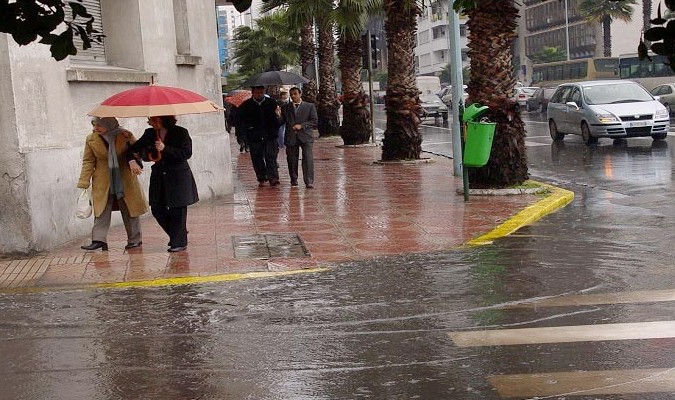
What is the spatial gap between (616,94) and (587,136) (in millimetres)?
1350

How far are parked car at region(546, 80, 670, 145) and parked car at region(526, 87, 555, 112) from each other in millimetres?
24533

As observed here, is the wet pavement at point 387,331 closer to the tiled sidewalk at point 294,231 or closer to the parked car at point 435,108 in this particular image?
the tiled sidewalk at point 294,231

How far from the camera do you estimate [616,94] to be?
26.1 meters

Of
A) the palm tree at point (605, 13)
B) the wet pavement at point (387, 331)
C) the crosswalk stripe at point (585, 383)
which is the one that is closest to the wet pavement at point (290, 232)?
the wet pavement at point (387, 331)

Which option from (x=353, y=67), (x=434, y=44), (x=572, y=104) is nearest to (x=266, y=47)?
(x=353, y=67)

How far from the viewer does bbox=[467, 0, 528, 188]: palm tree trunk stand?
1560cm

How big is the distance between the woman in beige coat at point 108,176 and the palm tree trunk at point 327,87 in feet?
79.1

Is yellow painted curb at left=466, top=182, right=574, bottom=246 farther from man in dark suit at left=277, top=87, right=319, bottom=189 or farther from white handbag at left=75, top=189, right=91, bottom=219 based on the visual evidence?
white handbag at left=75, top=189, right=91, bottom=219

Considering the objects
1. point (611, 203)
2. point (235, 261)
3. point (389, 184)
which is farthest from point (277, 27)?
point (235, 261)

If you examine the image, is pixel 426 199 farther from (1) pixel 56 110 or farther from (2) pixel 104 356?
(2) pixel 104 356

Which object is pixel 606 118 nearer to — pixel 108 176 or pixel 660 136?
pixel 660 136

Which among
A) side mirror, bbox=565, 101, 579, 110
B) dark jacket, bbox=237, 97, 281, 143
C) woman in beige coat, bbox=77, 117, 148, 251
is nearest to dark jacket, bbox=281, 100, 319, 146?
dark jacket, bbox=237, 97, 281, 143

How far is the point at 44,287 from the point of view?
32.3ft

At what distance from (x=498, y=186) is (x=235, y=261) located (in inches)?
242
